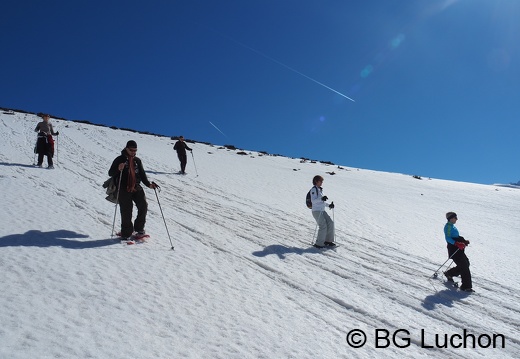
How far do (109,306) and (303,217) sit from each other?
32.5 feet

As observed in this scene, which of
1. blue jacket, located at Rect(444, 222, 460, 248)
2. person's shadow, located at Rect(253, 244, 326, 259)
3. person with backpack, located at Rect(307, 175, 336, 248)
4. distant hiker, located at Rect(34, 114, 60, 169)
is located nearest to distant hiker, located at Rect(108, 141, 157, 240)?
person's shadow, located at Rect(253, 244, 326, 259)

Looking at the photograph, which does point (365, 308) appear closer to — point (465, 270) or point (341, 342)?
point (341, 342)

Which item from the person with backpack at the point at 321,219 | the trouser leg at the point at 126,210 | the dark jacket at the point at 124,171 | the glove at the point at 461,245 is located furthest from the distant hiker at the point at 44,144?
the glove at the point at 461,245

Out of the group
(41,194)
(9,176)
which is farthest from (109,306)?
(9,176)

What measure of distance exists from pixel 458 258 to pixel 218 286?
18.5 feet

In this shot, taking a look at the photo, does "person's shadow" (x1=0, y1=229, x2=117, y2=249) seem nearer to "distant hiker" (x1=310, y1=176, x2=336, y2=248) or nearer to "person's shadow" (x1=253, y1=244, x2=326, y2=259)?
"person's shadow" (x1=253, y1=244, x2=326, y2=259)

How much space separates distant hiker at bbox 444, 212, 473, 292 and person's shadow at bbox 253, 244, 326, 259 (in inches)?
124

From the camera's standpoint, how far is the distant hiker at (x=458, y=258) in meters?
7.53

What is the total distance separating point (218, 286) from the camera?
5816 millimetres

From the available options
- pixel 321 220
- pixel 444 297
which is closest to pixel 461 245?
pixel 444 297

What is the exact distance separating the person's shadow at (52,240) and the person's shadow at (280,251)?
3324 mm

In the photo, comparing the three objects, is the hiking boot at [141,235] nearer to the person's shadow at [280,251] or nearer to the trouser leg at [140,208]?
the trouser leg at [140,208]

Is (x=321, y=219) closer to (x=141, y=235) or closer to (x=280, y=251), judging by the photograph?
(x=280, y=251)

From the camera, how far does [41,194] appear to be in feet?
32.4
